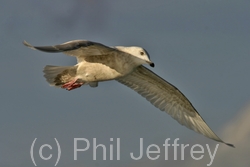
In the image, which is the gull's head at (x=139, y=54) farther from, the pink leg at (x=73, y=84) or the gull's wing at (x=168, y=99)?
the gull's wing at (x=168, y=99)

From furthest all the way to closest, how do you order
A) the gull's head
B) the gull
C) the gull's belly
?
the gull's belly, the gull's head, the gull

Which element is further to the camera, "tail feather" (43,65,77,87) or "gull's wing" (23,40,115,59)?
"tail feather" (43,65,77,87)

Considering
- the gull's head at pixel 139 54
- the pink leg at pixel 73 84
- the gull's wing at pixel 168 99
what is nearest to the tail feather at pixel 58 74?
the pink leg at pixel 73 84

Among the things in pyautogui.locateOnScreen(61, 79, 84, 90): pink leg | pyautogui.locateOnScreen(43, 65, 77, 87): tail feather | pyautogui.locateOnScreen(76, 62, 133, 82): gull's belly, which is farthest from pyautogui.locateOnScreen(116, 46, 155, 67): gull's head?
pyautogui.locateOnScreen(43, 65, 77, 87): tail feather

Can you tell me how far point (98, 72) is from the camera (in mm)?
17047

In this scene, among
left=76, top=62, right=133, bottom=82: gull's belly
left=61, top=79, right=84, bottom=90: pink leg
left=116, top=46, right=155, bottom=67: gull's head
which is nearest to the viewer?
left=116, top=46, right=155, bottom=67: gull's head

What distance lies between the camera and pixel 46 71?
→ 18.2 meters

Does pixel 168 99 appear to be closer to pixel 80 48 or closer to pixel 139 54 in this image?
pixel 139 54

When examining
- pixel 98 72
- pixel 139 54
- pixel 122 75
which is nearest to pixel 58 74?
pixel 98 72

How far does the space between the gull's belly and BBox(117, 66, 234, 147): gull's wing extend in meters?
2.65

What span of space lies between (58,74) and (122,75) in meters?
2.26

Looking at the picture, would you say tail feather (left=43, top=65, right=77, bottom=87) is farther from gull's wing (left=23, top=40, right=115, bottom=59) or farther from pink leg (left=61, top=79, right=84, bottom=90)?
gull's wing (left=23, top=40, right=115, bottom=59)

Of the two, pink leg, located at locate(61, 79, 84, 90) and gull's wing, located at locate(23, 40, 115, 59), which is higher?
gull's wing, located at locate(23, 40, 115, 59)

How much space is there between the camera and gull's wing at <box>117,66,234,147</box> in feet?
65.3
